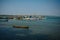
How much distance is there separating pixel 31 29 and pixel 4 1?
522 mm

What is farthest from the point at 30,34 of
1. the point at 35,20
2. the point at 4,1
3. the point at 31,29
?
Result: the point at 4,1

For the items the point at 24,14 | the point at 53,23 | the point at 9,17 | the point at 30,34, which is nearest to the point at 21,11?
the point at 24,14

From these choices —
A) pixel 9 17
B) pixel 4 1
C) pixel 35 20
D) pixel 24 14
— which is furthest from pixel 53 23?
pixel 4 1

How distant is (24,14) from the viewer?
189cm

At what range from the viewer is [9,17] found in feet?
6.18

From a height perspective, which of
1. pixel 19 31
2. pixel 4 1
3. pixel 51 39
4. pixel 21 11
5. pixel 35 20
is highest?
pixel 4 1

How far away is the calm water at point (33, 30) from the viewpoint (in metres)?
1.84

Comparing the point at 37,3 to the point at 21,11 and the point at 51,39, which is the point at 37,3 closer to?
the point at 21,11

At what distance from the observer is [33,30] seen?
1.88 metres

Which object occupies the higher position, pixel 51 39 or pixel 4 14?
pixel 4 14

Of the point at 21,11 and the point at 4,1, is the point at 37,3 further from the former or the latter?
the point at 4,1

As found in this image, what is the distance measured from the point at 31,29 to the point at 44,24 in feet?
0.61

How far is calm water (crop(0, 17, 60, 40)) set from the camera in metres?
1.84

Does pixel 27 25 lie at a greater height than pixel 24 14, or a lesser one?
lesser
